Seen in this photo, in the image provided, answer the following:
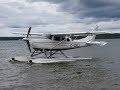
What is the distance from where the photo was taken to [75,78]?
494 inches

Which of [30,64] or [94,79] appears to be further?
[30,64]

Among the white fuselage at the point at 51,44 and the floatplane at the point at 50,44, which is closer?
the floatplane at the point at 50,44

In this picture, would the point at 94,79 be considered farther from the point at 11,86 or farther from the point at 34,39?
the point at 34,39

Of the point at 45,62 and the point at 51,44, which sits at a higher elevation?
the point at 51,44

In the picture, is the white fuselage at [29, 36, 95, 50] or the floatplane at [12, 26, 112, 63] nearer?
the floatplane at [12, 26, 112, 63]

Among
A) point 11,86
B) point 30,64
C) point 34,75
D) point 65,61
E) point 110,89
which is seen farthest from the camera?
point 65,61

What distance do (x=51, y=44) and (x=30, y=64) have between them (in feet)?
8.80

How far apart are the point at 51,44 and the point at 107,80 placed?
27.8ft

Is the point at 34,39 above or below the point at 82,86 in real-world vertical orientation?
above

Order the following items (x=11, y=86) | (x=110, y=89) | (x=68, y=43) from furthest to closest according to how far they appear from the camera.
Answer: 1. (x=68, y=43)
2. (x=11, y=86)
3. (x=110, y=89)

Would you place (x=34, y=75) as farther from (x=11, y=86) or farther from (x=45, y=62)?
(x=45, y=62)

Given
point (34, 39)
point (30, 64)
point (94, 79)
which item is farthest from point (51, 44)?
point (94, 79)

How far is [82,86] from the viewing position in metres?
10.8

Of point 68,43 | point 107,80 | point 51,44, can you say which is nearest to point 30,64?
point 51,44
